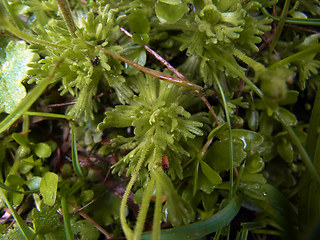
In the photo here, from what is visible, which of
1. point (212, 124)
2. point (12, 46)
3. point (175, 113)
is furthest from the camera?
point (12, 46)

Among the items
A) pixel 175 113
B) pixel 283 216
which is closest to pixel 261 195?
pixel 283 216

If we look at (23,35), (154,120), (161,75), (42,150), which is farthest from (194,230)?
(23,35)

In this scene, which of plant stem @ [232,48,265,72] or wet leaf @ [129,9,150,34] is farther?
wet leaf @ [129,9,150,34]

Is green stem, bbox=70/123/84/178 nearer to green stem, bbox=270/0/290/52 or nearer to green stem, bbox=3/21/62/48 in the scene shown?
green stem, bbox=3/21/62/48

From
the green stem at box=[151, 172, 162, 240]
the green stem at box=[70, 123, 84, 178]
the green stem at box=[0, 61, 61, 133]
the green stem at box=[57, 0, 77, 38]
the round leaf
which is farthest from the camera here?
the round leaf

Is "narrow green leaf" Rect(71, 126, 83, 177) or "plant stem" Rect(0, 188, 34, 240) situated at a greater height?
"narrow green leaf" Rect(71, 126, 83, 177)

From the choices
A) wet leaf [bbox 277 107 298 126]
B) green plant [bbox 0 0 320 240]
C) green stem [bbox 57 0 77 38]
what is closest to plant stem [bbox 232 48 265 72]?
green plant [bbox 0 0 320 240]

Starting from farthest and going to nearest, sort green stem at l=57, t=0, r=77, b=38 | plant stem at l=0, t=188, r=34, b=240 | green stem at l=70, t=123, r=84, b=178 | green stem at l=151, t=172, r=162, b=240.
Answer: green stem at l=70, t=123, r=84, b=178
plant stem at l=0, t=188, r=34, b=240
green stem at l=57, t=0, r=77, b=38
green stem at l=151, t=172, r=162, b=240

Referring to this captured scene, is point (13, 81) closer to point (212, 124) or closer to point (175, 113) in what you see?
point (175, 113)
